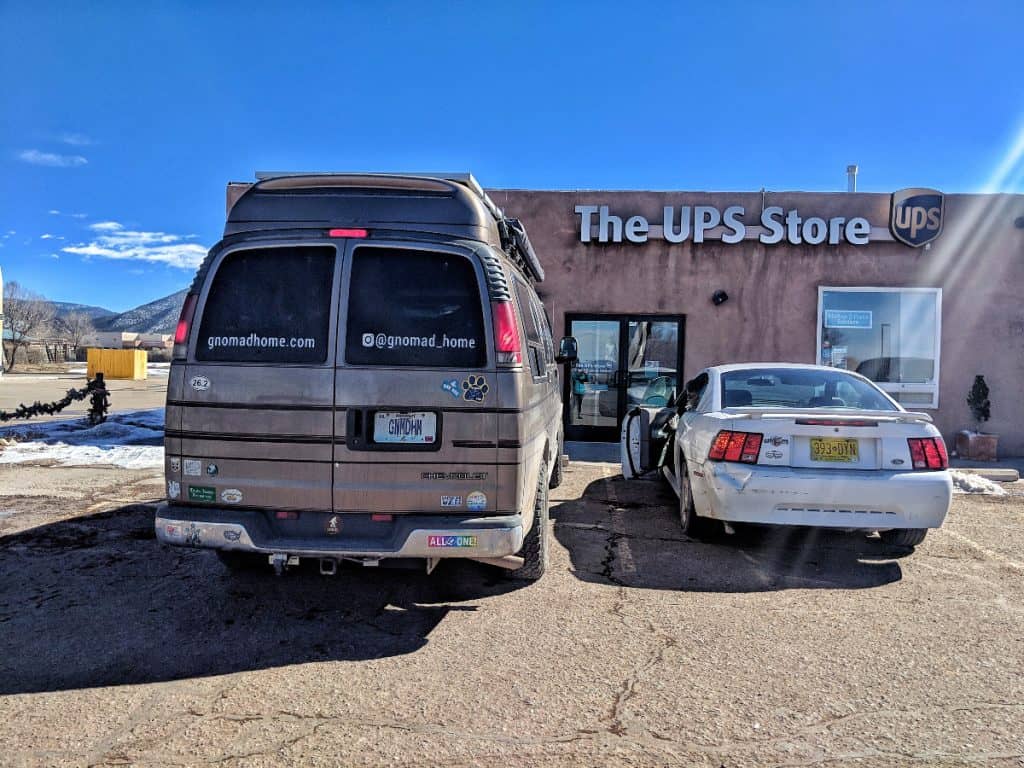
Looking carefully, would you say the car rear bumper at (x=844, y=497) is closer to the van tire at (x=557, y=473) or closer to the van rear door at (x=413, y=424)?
the van rear door at (x=413, y=424)

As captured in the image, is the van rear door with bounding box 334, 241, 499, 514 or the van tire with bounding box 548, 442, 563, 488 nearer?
A: the van rear door with bounding box 334, 241, 499, 514

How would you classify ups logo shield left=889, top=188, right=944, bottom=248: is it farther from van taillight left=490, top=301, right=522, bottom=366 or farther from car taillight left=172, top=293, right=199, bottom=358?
car taillight left=172, top=293, right=199, bottom=358

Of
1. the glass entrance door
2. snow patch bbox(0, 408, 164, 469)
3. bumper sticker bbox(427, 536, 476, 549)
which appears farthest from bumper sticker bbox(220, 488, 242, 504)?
the glass entrance door

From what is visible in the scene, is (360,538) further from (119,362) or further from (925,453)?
(119,362)

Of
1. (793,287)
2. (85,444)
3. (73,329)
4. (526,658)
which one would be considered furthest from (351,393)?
(73,329)

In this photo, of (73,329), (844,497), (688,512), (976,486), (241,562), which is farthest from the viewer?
(73,329)

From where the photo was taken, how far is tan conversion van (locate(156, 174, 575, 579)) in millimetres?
3586

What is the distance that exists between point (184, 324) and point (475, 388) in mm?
1649

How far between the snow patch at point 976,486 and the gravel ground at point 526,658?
8.65 feet

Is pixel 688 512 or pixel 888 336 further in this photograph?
pixel 888 336

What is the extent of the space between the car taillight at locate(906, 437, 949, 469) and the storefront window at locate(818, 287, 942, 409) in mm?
6831

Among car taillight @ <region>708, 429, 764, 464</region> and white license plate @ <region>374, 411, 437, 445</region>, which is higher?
white license plate @ <region>374, 411, 437, 445</region>

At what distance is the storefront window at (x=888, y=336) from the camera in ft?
37.1

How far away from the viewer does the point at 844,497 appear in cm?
482
